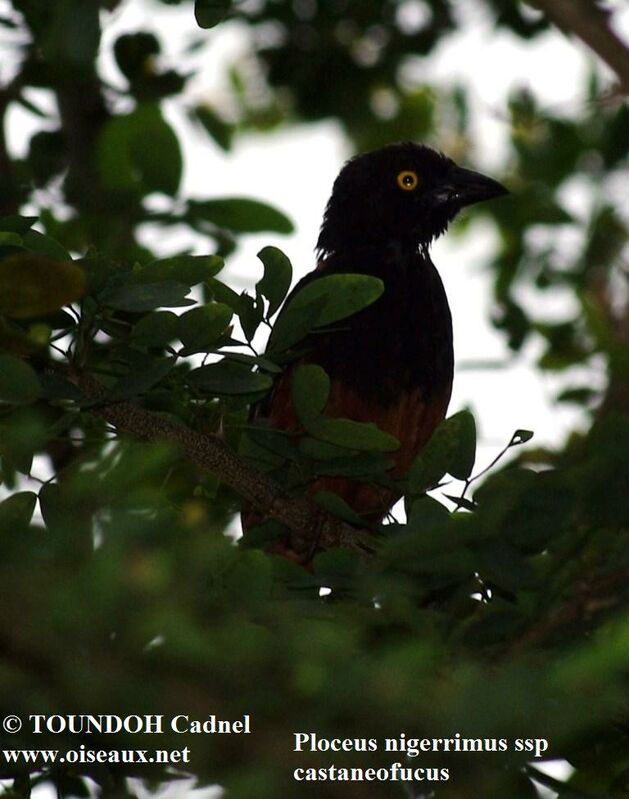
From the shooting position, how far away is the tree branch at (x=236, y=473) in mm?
2863

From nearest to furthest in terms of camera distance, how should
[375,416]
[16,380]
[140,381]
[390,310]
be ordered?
[16,380], [140,381], [375,416], [390,310]

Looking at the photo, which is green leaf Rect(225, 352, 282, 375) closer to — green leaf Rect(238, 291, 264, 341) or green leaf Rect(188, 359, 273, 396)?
green leaf Rect(188, 359, 273, 396)

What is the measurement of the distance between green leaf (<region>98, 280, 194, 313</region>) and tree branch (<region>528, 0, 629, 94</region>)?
1.75 meters

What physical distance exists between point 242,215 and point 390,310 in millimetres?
960

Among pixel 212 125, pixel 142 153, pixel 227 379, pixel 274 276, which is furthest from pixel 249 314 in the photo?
pixel 212 125

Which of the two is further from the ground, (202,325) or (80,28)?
(80,28)

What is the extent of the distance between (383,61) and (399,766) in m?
5.45

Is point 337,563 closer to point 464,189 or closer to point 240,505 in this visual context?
point 240,505

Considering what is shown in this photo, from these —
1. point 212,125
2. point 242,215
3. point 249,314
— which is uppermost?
point 212,125

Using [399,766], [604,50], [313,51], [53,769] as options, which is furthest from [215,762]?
[313,51]

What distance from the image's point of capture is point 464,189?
557 cm

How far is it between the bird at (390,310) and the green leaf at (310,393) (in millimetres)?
721

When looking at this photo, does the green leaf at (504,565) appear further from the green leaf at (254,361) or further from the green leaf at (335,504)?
the green leaf at (254,361)

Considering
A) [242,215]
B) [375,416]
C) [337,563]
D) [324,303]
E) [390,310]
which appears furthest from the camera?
[390,310]
